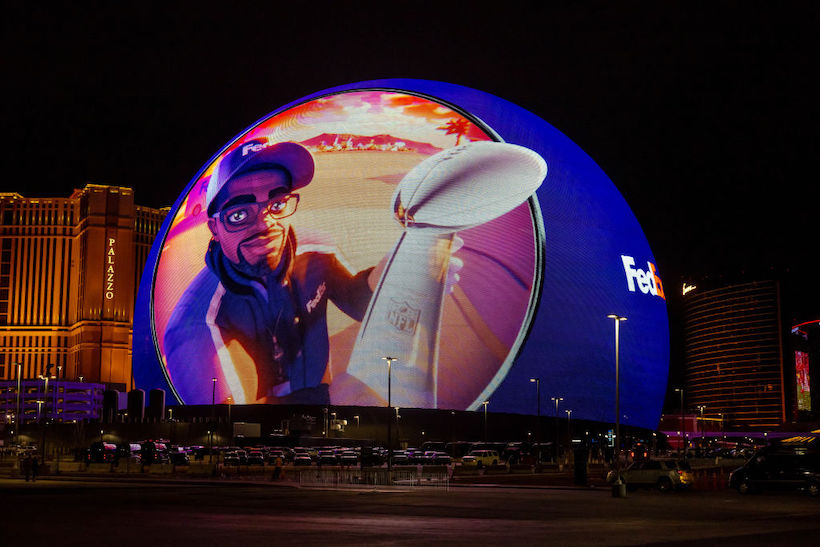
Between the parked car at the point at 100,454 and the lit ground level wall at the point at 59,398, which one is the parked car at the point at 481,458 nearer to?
the parked car at the point at 100,454

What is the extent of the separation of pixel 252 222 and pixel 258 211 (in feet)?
3.08

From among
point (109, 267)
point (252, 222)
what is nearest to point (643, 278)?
point (252, 222)

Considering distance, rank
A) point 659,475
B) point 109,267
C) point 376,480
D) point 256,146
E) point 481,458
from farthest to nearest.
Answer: point 109,267
point 256,146
point 481,458
point 376,480
point 659,475

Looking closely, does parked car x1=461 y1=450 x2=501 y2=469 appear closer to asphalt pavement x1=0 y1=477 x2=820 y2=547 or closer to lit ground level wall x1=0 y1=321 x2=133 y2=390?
asphalt pavement x1=0 y1=477 x2=820 y2=547

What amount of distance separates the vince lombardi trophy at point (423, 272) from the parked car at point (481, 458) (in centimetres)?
573

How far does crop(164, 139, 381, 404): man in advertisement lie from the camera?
7056 centimetres

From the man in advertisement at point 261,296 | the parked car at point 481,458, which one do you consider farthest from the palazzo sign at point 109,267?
the parked car at point 481,458

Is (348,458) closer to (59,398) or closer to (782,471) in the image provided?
(782,471)

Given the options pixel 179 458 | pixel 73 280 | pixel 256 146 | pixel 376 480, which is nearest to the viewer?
pixel 376 480

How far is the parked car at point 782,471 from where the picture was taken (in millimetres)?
38375

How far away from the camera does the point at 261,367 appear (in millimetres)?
72125

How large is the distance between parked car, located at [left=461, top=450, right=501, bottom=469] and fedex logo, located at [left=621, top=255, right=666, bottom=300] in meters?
19.8

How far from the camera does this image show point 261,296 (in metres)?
71.9

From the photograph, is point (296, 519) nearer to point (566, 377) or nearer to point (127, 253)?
point (566, 377)
